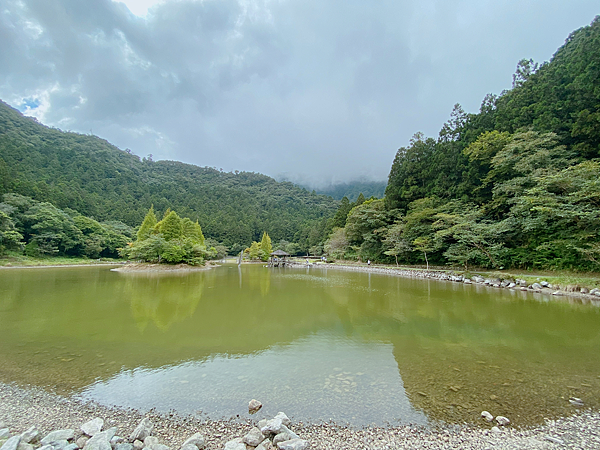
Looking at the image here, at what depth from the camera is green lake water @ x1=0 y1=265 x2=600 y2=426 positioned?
324 cm

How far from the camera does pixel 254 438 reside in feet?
8.24

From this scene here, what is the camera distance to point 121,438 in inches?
97.4

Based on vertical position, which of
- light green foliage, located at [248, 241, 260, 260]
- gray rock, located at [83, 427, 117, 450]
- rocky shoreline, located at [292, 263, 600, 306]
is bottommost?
gray rock, located at [83, 427, 117, 450]

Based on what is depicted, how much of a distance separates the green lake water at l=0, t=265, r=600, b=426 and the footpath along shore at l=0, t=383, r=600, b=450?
179mm

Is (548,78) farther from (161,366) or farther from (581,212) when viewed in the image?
(161,366)

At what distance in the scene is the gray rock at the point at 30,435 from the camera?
2387mm

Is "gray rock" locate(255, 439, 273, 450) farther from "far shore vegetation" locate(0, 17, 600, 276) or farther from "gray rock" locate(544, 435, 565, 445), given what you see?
"far shore vegetation" locate(0, 17, 600, 276)

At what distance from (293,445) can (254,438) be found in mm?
378

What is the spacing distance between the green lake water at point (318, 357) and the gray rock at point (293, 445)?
54 cm

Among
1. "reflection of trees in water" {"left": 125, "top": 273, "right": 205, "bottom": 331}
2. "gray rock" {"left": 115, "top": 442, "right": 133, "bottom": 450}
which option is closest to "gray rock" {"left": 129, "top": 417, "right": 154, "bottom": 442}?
"gray rock" {"left": 115, "top": 442, "right": 133, "bottom": 450}

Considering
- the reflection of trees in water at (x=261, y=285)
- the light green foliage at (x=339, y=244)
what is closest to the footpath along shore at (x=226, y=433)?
the reflection of trees in water at (x=261, y=285)

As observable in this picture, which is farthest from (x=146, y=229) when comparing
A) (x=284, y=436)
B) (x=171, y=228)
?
(x=284, y=436)

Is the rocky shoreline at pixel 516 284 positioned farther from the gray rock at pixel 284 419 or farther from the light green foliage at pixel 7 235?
the light green foliage at pixel 7 235

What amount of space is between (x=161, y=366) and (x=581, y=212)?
1511 centimetres
